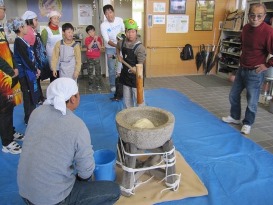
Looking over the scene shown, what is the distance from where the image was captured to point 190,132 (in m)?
2.77

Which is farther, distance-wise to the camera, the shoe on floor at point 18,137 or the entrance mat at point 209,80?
the entrance mat at point 209,80

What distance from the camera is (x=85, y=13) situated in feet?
17.3

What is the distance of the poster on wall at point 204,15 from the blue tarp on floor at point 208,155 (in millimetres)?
2680

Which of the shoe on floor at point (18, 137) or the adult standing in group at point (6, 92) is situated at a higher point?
the adult standing in group at point (6, 92)

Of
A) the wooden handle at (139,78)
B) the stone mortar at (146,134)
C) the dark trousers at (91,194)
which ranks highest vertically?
the wooden handle at (139,78)

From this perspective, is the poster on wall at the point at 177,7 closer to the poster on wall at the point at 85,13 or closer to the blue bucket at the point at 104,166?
the poster on wall at the point at 85,13

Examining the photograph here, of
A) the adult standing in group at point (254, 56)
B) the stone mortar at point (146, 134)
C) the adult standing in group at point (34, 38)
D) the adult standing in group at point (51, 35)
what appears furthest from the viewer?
the adult standing in group at point (51, 35)

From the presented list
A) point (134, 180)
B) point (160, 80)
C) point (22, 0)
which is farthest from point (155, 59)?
point (134, 180)

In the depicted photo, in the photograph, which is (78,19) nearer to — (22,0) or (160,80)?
(22,0)

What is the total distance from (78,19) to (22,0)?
116 centimetres

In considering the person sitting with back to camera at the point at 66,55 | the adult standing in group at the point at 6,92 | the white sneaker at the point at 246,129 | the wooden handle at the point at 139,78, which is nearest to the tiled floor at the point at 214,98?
the white sneaker at the point at 246,129

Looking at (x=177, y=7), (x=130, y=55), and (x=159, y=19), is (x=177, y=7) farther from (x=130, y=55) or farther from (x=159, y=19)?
(x=130, y=55)

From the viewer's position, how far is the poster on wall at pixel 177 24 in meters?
5.34

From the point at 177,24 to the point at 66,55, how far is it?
3.15 metres
